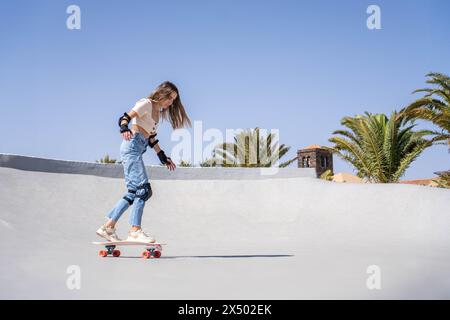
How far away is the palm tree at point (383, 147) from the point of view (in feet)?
56.7

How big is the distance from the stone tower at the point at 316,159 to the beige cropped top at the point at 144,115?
35.3 metres

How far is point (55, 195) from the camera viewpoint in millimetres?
10664

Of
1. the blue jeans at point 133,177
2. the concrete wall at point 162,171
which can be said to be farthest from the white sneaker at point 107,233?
the concrete wall at point 162,171

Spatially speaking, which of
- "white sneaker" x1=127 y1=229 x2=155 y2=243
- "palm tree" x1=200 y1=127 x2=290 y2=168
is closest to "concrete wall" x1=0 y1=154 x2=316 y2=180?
"white sneaker" x1=127 y1=229 x2=155 y2=243

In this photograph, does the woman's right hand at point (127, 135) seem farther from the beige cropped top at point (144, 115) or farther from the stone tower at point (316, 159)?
the stone tower at point (316, 159)

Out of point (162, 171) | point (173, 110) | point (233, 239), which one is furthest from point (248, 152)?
point (173, 110)

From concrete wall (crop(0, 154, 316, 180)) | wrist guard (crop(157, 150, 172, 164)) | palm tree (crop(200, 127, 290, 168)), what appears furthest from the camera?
palm tree (crop(200, 127, 290, 168))

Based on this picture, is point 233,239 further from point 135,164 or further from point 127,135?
point 127,135

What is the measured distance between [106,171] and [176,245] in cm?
718

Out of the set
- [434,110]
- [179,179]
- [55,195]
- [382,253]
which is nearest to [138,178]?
[382,253]

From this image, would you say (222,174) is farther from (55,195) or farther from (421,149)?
(421,149)

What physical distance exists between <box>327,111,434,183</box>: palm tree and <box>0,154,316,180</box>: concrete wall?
3.77 m

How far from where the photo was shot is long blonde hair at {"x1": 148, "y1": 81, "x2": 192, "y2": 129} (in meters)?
5.98

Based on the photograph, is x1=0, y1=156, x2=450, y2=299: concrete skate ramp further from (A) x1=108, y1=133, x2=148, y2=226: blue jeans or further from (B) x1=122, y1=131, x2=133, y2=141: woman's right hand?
(B) x1=122, y1=131, x2=133, y2=141: woman's right hand
